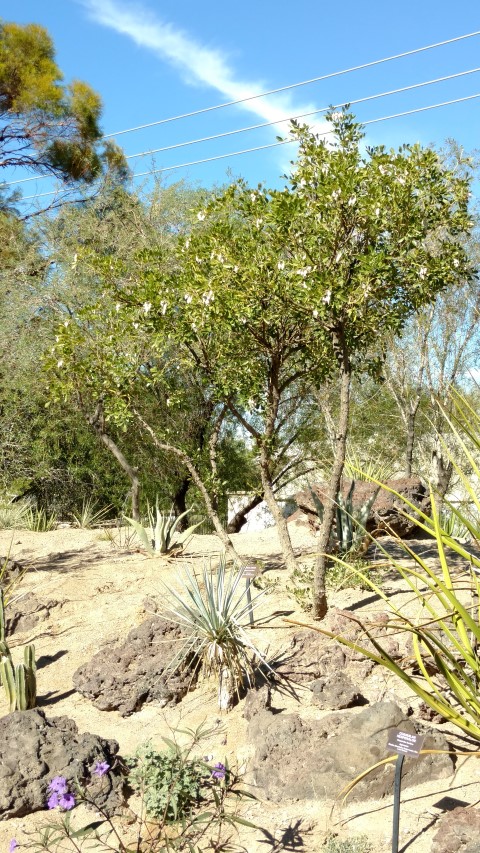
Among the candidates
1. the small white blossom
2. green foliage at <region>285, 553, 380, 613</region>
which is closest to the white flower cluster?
the small white blossom

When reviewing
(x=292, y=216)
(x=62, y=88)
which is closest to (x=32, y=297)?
(x=292, y=216)

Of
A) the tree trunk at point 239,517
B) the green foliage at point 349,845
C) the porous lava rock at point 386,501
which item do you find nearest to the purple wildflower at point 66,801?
the green foliage at point 349,845

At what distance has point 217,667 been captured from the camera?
20.1ft

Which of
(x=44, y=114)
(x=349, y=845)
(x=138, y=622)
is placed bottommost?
(x=349, y=845)

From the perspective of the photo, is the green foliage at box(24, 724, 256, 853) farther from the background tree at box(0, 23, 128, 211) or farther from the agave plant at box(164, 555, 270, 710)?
the background tree at box(0, 23, 128, 211)

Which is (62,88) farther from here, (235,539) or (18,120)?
A: (235,539)

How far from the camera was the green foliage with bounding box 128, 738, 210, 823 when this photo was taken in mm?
4668

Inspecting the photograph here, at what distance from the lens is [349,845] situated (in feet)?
13.7

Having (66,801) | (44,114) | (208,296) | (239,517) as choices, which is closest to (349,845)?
(66,801)

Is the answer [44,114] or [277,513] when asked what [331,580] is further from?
[44,114]

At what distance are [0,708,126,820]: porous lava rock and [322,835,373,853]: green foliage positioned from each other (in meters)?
1.34

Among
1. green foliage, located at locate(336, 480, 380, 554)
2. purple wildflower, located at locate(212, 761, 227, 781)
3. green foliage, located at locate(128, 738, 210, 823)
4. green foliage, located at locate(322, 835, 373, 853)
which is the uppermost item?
green foliage, located at locate(336, 480, 380, 554)

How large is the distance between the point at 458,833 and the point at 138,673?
3.12 metres

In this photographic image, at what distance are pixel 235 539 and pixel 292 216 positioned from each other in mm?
6183
